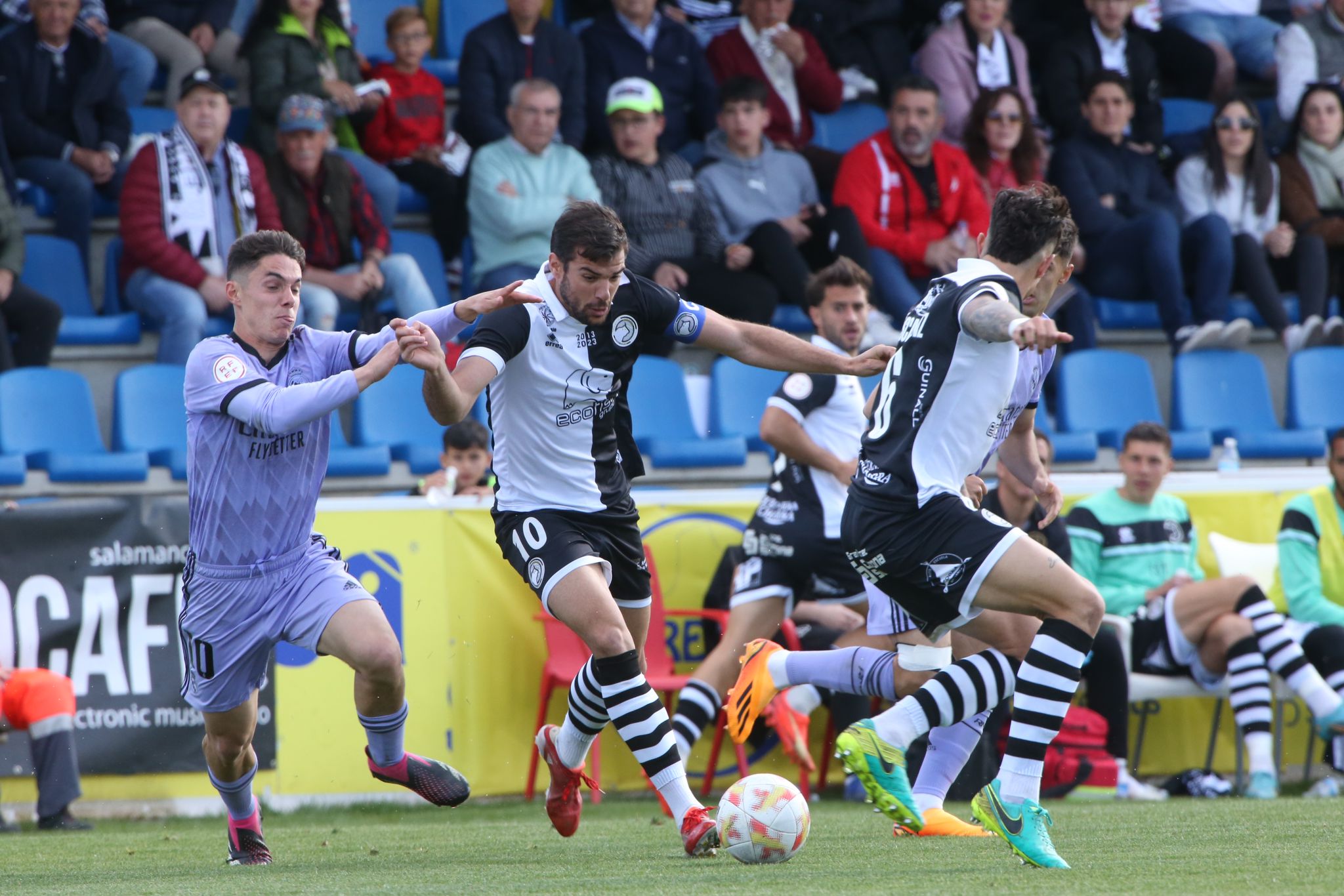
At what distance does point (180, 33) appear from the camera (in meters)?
12.0

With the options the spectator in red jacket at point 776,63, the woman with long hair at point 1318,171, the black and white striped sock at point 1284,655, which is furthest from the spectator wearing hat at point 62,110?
the woman with long hair at point 1318,171

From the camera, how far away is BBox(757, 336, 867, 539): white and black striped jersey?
25.9 feet

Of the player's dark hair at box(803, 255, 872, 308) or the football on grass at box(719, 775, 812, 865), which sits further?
the player's dark hair at box(803, 255, 872, 308)

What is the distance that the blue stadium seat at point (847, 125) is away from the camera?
13375 mm

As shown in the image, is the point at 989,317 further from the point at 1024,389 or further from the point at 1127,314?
the point at 1127,314

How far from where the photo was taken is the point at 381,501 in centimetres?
842

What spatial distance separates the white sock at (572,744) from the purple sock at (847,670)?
898mm

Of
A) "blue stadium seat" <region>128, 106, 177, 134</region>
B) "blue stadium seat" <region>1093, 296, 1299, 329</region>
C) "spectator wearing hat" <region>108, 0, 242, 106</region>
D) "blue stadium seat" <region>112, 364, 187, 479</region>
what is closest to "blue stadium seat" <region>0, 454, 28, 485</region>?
"blue stadium seat" <region>112, 364, 187, 479</region>

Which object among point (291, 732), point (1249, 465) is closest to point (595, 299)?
point (291, 732)

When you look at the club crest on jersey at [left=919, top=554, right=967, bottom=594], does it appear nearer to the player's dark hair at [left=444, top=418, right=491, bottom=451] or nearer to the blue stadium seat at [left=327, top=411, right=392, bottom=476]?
the player's dark hair at [left=444, top=418, right=491, bottom=451]

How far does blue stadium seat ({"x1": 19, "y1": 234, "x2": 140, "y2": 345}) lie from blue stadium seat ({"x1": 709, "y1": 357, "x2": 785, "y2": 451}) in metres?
3.82

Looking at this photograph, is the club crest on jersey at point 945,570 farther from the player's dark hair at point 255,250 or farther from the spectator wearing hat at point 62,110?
the spectator wearing hat at point 62,110

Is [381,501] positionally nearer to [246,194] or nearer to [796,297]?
[246,194]

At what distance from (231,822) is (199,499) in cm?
123
